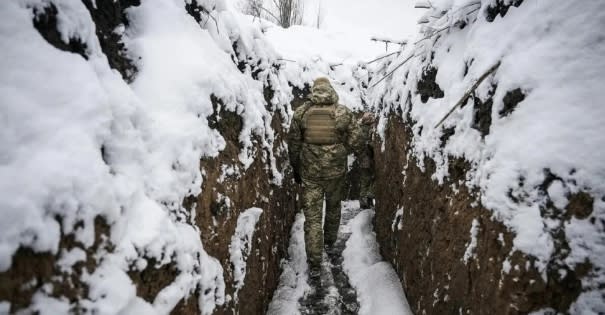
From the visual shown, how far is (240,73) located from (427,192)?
177 centimetres

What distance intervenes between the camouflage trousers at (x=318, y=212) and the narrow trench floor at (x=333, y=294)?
213 mm

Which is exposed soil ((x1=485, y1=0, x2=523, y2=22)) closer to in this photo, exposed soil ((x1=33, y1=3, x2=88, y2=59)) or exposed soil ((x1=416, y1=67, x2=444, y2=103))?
exposed soil ((x1=416, y1=67, x2=444, y2=103))

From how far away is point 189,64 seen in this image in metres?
1.83

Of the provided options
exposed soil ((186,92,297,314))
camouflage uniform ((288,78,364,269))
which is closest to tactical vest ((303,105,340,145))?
camouflage uniform ((288,78,364,269))

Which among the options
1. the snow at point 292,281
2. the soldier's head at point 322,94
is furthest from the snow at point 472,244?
the soldier's head at point 322,94

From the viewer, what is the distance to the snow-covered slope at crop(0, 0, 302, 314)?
843 millimetres

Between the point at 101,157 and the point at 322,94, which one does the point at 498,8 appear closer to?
the point at 322,94

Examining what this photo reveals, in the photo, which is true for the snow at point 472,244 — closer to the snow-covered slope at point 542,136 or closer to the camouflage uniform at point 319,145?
the snow-covered slope at point 542,136

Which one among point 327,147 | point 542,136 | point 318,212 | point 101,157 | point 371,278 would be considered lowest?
point 371,278

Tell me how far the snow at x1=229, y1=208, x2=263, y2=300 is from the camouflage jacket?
1.21 meters

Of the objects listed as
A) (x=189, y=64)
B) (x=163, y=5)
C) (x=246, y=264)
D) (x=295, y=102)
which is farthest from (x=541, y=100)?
(x=295, y=102)

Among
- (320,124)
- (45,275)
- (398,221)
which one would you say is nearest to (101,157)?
(45,275)

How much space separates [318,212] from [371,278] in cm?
86

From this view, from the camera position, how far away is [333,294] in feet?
9.81
